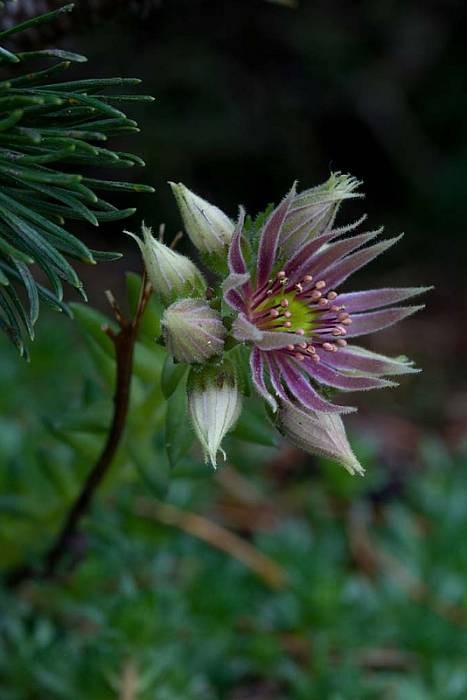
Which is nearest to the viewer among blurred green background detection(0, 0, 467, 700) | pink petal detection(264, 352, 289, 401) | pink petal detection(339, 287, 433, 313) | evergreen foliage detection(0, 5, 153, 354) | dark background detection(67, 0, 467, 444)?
evergreen foliage detection(0, 5, 153, 354)

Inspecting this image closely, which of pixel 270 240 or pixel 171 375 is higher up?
pixel 270 240

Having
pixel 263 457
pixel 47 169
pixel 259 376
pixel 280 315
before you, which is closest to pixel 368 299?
Result: pixel 280 315

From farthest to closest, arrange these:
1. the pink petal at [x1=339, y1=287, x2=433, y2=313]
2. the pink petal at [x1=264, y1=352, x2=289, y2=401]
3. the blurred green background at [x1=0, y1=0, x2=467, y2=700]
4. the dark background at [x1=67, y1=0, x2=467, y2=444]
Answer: the dark background at [x1=67, y1=0, x2=467, y2=444], the blurred green background at [x1=0, y1=0, x2=467, y2=700], the pink petal at [x1=339, y1=287, x2=433, y2=313], the pink petal at [x1=264, y1=352, x2=289, y2=401]

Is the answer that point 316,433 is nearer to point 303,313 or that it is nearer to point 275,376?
point 275,376

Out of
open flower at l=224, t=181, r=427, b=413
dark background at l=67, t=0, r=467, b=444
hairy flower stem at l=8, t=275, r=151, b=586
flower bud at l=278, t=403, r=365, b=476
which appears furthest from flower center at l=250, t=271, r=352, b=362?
dark background at l=67, t=0, r=467, b=444

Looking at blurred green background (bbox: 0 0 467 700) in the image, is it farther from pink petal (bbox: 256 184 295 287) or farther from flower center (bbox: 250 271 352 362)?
pink petal (bbox: 256 184 295 287)

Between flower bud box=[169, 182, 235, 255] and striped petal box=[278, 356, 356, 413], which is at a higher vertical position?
flower bud box=[169, 182, 235, 255]

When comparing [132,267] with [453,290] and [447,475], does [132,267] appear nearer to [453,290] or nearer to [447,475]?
[453,290]
